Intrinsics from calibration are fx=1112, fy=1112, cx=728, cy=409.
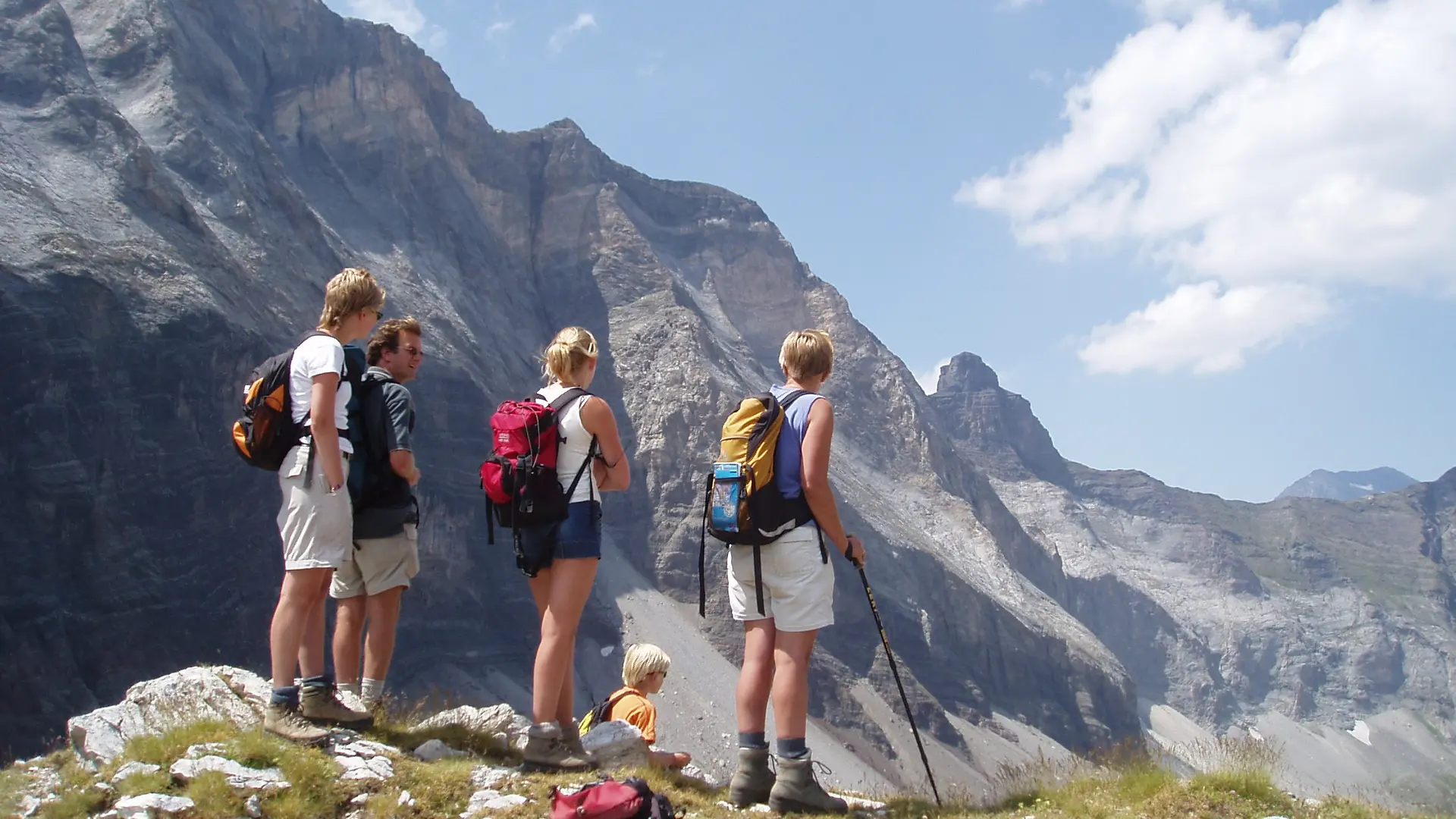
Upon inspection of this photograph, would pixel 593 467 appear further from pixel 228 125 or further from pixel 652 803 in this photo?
pixel 228 125

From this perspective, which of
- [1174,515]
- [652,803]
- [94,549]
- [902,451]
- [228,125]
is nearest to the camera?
[652,803]

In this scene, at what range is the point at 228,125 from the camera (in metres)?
80.2

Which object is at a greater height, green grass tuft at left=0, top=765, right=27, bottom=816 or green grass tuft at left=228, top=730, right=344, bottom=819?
green grass tuft at left=228, top=730, right=344, bottom=819

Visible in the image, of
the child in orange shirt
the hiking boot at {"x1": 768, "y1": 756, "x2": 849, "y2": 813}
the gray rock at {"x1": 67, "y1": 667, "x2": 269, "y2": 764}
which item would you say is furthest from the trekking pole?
the gray rock at {"x1": 67, "y1": 667, "x2": 269, "y2": 764}

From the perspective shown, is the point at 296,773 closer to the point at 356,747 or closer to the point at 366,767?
the point at 366,767

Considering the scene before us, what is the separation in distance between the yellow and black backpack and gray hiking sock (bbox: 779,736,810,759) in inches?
28.3

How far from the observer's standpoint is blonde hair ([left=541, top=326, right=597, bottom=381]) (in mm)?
6398

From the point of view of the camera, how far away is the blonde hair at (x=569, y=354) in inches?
252

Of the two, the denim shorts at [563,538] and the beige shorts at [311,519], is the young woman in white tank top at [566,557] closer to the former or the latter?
the denim shorts at [563,538]

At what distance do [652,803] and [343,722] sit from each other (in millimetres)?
2368

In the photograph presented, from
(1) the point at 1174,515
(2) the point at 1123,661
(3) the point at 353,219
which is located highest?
(3) the point at 353,219

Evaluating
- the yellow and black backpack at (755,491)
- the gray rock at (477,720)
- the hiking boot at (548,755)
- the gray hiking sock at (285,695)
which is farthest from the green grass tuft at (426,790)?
the yellow and black backpack at (755,491)

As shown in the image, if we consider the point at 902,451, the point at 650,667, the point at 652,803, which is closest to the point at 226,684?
the point at 650,667

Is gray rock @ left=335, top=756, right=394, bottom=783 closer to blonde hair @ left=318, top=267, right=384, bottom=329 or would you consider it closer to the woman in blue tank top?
the woman in blue tank top
